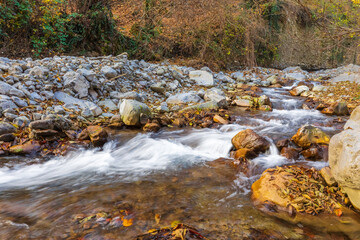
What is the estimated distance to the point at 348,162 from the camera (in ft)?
8.36

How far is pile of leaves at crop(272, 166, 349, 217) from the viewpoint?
2664 mm

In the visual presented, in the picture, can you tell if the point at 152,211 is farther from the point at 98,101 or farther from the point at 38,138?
the point at 98,101

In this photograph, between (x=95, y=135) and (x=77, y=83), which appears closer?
(x=95, y=135)

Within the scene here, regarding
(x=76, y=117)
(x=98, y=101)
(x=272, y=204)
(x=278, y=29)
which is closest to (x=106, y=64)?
(x=98, y=101)

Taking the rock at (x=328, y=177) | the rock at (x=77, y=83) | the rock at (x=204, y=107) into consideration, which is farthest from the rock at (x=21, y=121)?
the rock at (x=328, y=177)

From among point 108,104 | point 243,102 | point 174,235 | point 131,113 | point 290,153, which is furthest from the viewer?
point 243,102

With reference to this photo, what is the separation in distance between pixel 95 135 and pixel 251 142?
3.27m

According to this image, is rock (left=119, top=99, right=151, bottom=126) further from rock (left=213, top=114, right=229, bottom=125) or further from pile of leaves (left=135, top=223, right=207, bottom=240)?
pile of leaves (left=135, top=223, right=207, bottom=240)

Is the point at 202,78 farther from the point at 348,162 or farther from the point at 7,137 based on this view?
the point at 348,162

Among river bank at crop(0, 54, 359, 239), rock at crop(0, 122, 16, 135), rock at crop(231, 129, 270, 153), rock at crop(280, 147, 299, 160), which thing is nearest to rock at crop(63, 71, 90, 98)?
river bank at crop(0, 54, 359, 239)

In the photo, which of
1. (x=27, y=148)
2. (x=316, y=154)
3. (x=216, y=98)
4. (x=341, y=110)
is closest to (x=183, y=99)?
(x=216, y=98)

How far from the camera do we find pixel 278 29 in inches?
664

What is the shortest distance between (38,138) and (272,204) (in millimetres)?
4305

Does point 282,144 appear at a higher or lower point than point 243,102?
lower
